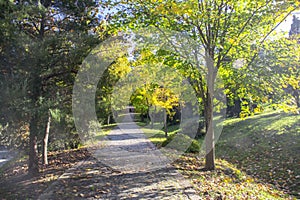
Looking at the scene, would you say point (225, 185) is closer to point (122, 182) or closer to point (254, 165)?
point (122, 182)

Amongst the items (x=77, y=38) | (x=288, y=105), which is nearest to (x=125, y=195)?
(x=77, y=38)

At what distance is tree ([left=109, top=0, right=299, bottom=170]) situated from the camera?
5.05m

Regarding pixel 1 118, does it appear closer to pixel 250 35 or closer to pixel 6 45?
pixel 6 45

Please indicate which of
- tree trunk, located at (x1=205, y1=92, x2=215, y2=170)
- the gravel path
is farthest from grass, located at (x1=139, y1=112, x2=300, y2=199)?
the gravel path

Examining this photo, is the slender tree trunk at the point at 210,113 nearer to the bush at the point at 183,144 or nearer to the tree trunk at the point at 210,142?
the tree trunk at the point at 210,142

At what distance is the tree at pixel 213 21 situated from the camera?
5051mm

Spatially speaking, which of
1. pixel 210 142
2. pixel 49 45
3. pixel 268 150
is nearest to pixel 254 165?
pixel 268 150

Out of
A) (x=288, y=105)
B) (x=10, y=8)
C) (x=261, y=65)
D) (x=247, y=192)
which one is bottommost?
(x=247, y=192)

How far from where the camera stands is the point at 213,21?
539 centimetres

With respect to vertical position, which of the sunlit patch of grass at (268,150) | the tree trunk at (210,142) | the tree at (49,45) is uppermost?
the tree at (49,45)

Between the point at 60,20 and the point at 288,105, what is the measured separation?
5.92 metres

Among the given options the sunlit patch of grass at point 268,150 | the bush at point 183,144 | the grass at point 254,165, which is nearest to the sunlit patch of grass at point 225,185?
the grass at point 254,165

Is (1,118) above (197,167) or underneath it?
above

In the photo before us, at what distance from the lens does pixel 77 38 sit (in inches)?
215
